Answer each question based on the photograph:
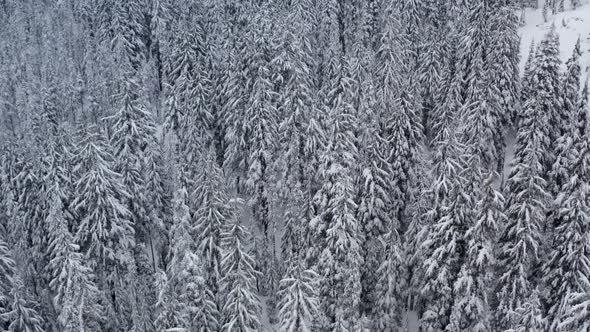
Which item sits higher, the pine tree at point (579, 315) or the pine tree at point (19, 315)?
the pine tree at point (579, 315)

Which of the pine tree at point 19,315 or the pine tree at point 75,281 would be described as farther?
the pine tree at point 19,315

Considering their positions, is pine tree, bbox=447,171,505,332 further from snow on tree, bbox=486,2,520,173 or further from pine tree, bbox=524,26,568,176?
snow on tree, bbox=486,2,520,173

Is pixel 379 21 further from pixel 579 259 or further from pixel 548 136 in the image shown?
pixel 579 259

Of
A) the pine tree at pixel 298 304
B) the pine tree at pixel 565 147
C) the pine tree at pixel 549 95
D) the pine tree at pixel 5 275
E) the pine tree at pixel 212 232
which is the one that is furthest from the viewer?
the pine tree at pixel 549 95

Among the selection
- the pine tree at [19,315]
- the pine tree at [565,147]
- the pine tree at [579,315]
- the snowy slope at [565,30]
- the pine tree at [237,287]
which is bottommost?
the pine tree at [19,315]

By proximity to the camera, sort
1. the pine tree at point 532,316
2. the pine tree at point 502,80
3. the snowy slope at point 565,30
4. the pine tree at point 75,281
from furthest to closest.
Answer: the snowy slope at point 565,30, the pine tree at point 502,80, the pine tree at point 75,281, the pine tree at point 532,316

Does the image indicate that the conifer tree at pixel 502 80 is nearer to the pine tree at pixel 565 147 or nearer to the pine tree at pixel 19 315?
the pine tree at pixel 565 147

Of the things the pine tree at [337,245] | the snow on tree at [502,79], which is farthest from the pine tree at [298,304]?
the snow on tree at [502,79]
